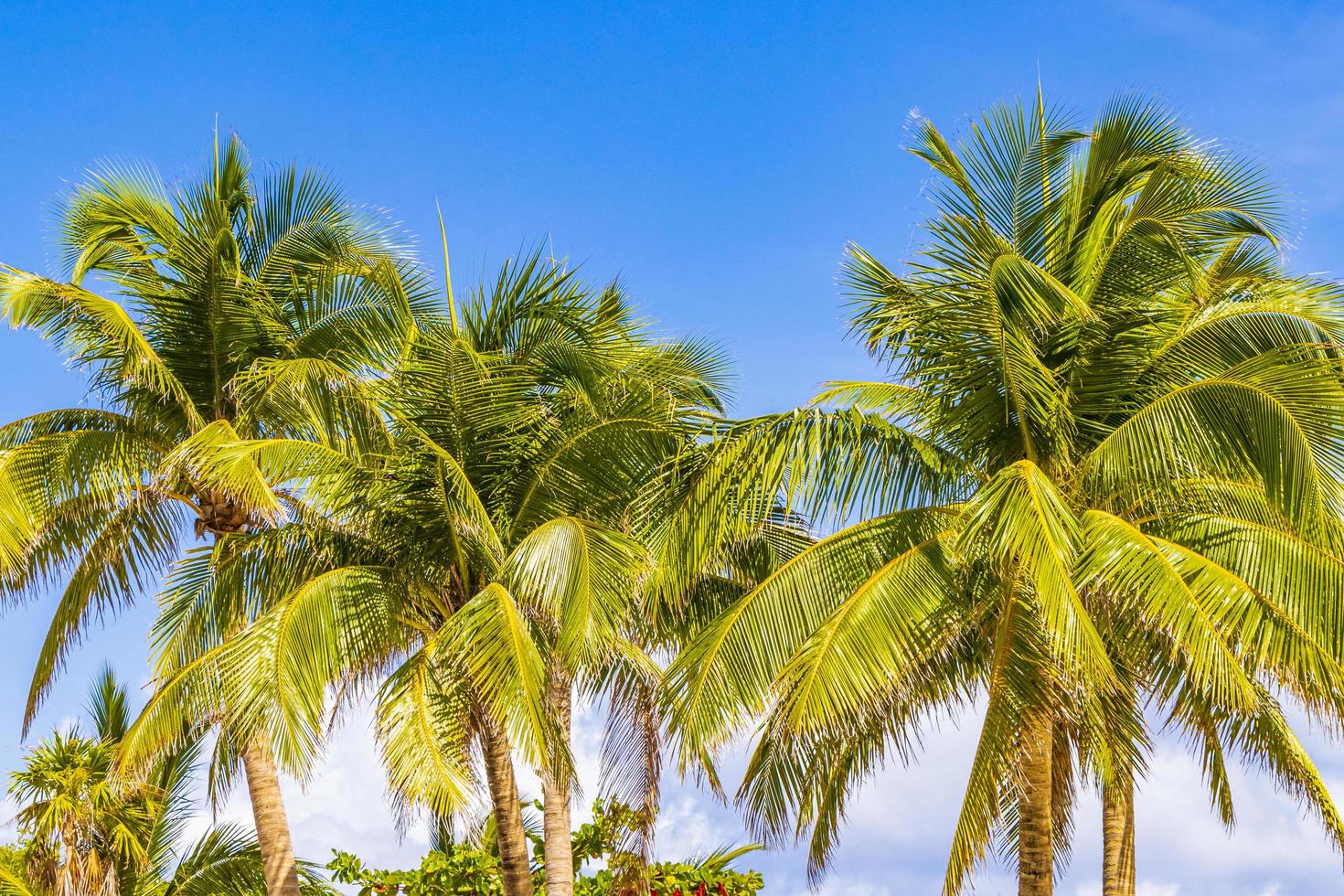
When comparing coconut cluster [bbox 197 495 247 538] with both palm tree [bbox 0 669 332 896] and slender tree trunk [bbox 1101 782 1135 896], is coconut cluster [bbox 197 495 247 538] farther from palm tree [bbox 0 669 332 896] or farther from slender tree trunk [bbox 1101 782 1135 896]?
slender tree trunk [bbox 1101 782 1135 896]

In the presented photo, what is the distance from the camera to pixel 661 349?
1653cm

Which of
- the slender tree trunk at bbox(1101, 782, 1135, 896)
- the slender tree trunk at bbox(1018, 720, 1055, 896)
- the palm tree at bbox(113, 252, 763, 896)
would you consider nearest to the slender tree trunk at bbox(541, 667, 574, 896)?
the palm tree at bbox(113, 252, 763, 896)

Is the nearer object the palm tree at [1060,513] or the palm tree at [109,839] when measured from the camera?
the palm tree at [1060,513]

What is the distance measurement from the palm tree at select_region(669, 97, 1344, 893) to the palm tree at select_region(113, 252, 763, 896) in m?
1.59

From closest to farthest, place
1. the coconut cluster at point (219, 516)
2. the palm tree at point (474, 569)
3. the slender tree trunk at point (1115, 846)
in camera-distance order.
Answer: the palm tree at point (474, 569), the slender tree trunk at point (1115, 846), the coconut cluster at point (219, 516)

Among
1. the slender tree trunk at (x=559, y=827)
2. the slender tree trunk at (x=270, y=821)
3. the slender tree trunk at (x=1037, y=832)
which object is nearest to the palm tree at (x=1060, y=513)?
the slender tree trunk at (x=1037, y=832)

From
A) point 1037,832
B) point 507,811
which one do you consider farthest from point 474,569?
point 1037,832

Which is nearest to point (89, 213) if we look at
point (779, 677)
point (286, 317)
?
point (286, 317)

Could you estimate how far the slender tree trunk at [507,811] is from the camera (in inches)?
551

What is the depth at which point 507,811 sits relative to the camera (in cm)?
1420

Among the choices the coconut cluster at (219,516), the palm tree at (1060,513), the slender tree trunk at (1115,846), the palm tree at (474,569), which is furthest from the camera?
the coconut cluster at (219,516)

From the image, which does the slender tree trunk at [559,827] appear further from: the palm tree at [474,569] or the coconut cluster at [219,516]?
the coconut cluster at [219,516]

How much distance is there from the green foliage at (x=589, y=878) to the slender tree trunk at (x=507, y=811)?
5.61ft

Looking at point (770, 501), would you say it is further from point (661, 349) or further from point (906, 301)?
point (661, 349)
